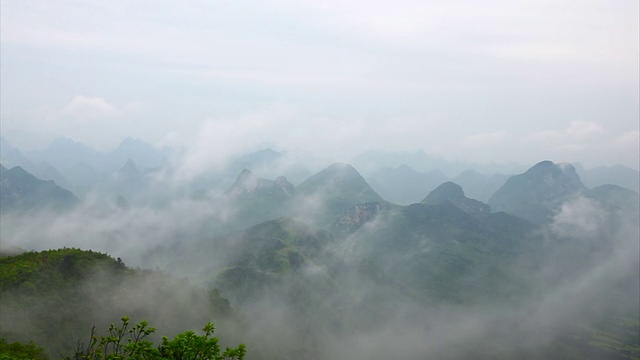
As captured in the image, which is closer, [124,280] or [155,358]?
[155,358]

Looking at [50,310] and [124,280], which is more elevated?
[124,280]

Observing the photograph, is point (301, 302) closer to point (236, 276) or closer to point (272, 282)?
point (272, 282)

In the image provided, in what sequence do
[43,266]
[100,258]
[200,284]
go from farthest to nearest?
[200,284] < [100,258] < [43,266]

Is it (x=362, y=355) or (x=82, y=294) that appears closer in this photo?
(x=82, y=294)

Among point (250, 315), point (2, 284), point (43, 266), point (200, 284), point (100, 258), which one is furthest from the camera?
point (200, 284)

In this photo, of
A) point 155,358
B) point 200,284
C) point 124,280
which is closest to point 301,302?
point 200,284

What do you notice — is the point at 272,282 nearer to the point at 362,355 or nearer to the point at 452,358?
the point at 362,355

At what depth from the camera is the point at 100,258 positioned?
12044 cm

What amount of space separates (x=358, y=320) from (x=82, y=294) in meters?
122

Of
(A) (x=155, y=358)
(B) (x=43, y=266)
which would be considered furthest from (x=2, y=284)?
(A) (x=155, y=358)

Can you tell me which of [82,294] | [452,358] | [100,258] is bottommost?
[452,358]

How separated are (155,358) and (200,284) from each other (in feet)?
546

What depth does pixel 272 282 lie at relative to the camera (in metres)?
192

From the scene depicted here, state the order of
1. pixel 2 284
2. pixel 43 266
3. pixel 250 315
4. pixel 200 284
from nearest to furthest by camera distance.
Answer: pixel 2 284 → pixel 43 266 → pixel 250 315 → pixel 200 284
